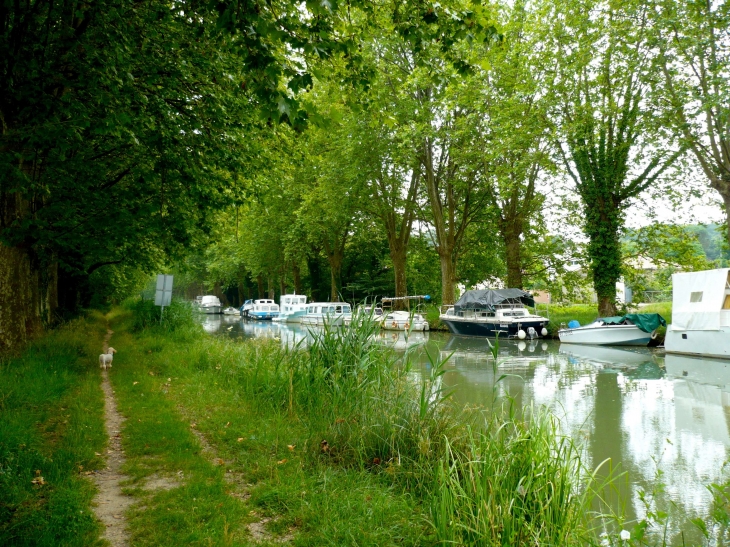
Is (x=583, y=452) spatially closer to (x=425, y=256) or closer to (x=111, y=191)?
(x=111, y=191)

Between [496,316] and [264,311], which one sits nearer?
[496,316]

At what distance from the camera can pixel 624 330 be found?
2305cm

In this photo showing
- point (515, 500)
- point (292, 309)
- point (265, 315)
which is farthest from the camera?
point (265, 315)

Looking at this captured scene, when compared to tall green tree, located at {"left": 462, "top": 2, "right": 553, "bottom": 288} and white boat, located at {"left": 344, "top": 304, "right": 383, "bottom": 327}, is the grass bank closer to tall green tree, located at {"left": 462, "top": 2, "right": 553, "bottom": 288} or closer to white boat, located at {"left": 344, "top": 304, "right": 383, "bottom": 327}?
white boat, located at {"left": 344, "top": 304, "right": 383, "bottom": 327}

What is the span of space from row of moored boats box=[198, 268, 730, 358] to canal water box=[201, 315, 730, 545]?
2.69ft

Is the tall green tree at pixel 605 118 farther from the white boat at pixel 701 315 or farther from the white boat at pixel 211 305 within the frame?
the white boat at pixel 211 305

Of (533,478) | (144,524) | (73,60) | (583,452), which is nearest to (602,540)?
(533,478)

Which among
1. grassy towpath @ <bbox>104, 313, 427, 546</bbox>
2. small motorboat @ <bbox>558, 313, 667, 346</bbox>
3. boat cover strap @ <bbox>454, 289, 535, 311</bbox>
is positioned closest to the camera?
grassy towpath @ <bbox>104, 313, 427, 546</bbox>

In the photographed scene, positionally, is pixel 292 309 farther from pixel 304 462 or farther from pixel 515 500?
pixel 515 500

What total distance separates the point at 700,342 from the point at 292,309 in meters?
30.2

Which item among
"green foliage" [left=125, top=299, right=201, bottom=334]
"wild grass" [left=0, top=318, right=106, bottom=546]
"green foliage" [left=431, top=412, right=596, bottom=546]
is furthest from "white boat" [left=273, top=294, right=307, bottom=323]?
"green foliage" [left=431, top=412, right=596, bottom=546]

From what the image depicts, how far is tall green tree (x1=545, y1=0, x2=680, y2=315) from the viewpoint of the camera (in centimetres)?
2205

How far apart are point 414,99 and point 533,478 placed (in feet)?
79.5

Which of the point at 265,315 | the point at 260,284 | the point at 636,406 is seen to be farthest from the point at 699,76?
the point at 260,284
